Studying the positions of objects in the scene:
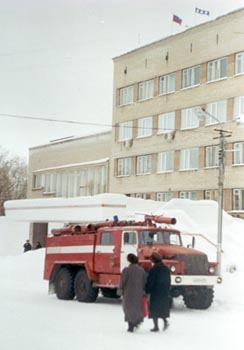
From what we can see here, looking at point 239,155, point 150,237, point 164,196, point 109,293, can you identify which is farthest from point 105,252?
point 164,196

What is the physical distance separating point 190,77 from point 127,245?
28831 millimetres

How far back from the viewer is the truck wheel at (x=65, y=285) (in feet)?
63.8

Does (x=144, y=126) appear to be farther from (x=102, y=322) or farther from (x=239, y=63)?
(x=102, y=322)

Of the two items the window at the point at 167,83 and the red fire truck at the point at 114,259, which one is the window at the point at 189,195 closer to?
the window at the point at 167,83

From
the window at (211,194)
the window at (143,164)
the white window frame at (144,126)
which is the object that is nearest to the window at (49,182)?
Result: the window at (143,164)

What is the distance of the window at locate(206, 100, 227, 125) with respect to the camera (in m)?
42.1

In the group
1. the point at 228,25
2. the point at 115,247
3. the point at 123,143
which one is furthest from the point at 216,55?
the point at 115,247

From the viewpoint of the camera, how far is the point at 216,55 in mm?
42625

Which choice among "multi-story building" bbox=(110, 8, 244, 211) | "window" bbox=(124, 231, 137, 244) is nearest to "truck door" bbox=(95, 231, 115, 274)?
"window" bbox=(124, 231, 137, 244)

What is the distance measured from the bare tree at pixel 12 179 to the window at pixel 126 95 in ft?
97.0

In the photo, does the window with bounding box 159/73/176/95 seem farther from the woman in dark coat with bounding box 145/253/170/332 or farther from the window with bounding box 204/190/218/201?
the woman in dark coat with bounding box 145/253/170/332

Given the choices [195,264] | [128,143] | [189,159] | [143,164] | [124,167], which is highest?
[128,143]

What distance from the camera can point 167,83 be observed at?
47.3 m

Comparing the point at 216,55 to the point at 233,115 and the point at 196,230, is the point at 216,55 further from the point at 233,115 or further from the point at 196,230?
the point at 196,230
